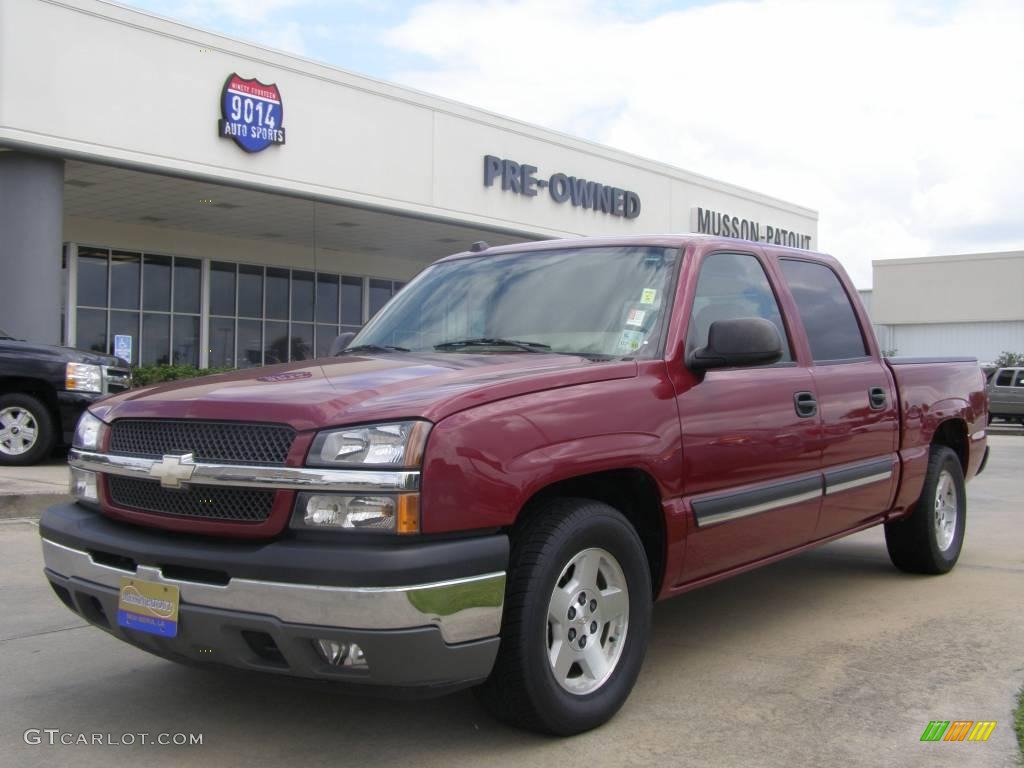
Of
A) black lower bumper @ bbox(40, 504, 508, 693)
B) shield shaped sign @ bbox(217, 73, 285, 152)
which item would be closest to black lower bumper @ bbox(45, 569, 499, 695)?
black lower bumper @ bbox(40, 504, 508, 693)

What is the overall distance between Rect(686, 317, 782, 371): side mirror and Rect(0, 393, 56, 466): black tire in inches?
344

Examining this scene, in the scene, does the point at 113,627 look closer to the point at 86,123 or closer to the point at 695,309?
the point at 695,309

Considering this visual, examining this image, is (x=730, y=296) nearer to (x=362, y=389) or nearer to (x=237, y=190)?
(x=362, y=389)

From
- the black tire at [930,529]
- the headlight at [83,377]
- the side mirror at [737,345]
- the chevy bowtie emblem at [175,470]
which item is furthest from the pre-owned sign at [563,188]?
the chevy bowtie emblem at [175,470]

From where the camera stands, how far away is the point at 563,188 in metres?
23.9

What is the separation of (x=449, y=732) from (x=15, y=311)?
1359cm

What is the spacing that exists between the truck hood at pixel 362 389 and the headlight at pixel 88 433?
0.04 meters

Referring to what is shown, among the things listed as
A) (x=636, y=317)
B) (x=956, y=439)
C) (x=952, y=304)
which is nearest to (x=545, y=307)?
(x=636, y=317)

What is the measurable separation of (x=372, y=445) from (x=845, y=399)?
2.95 m

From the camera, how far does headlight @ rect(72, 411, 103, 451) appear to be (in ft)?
12.7

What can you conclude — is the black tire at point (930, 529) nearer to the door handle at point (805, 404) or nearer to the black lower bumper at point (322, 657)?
the door handle at point (805, 404)

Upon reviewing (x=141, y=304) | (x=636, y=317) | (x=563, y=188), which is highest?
(x=563, y=188)

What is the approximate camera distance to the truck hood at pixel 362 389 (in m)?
3.27

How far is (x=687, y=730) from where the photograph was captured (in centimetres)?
373
